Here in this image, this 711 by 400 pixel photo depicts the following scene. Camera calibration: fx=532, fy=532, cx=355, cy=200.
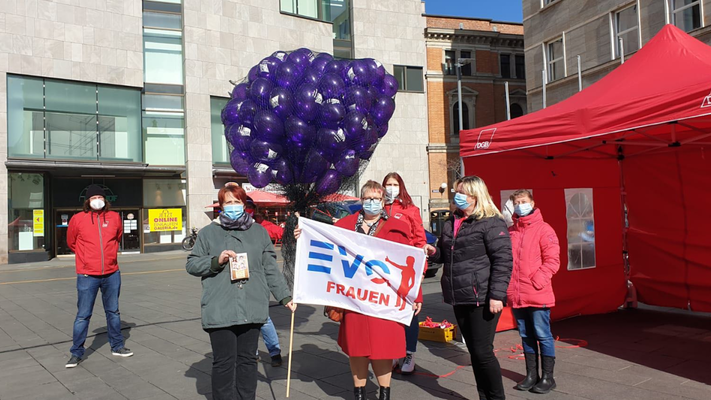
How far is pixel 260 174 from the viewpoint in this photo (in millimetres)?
6875

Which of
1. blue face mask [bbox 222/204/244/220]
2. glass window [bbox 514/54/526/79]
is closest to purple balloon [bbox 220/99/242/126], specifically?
blue face mask [bbox 222/204/244/220]

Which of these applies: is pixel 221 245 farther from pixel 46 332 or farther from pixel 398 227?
pixel 46 332

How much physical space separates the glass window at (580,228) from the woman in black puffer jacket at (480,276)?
4.32 metres

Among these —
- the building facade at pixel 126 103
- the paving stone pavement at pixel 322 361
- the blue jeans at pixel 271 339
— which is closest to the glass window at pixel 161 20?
the building facade at pixel 126 103

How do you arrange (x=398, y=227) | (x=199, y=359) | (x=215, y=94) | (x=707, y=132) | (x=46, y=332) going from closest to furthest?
(x=398, y=227) < (x=199, y=359) < (x=707, y=132) < (x=46, y=332) < (x=215, y=94)

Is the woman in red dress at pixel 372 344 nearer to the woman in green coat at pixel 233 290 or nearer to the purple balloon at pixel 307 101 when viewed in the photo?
the woman in green coat at pixel 233 290

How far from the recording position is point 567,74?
26578 millimetres

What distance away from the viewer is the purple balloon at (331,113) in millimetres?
6484

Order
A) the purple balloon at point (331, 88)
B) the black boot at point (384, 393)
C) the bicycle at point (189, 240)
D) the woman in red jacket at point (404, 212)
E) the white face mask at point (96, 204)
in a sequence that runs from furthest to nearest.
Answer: the bicycle at point (189, 240), the purple balloon at point (331, 88), the white face mask at point (96, 204), the woman in red jacket at point (404, 212), the black boot at point (384, 393)

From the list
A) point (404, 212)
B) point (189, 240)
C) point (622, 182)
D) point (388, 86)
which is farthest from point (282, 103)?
point (189, 240)

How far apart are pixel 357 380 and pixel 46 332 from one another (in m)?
6.05

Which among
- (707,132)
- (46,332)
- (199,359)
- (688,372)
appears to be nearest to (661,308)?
(707,132)

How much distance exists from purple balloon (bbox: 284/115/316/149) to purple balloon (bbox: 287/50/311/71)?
0.79m

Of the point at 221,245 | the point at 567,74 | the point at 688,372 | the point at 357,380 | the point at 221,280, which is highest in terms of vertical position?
the point at 567,74
